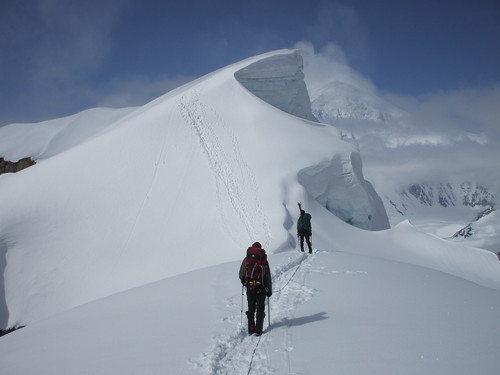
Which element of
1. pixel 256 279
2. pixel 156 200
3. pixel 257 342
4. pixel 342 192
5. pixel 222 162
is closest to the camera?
pixel 257 342

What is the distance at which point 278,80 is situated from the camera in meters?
32.7

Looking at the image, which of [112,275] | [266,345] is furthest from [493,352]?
[112,275]

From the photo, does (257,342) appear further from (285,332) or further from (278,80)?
(278,80)

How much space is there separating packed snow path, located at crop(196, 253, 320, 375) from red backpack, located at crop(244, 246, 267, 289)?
411mm

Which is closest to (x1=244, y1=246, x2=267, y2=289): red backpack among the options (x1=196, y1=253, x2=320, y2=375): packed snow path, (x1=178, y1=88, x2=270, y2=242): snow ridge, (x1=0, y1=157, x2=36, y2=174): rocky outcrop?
(x1=196, y1=253, x2=320, y2=375): packed snow path

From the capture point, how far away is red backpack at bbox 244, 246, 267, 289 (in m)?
5.88

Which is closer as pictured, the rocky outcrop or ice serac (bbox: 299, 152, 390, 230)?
ice serac (bbox: 299, 152, 390, 230)

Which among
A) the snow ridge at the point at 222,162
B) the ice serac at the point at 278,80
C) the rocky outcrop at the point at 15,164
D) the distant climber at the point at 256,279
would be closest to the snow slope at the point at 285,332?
the distant climber at the point at 256,279

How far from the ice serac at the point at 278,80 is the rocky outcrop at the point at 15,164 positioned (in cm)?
2961

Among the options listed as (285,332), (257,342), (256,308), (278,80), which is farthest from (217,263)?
(278,80)

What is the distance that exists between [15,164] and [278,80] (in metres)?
35.1

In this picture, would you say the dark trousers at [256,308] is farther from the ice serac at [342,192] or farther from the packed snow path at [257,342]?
the ice serac at [342,192]

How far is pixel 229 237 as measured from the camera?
17.2 meters

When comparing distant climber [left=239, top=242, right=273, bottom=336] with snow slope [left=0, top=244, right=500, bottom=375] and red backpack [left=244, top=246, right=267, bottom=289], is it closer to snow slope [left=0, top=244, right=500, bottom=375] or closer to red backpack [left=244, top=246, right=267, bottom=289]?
red backpack [left=244, top=246, right=267, bottom=289]
